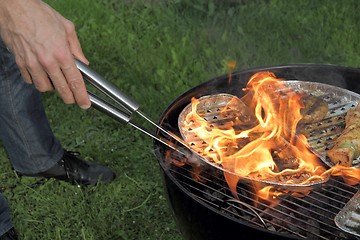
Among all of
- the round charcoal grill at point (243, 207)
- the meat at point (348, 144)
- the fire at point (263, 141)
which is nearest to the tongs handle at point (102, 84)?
the round charcoal grill at point (243, 207)

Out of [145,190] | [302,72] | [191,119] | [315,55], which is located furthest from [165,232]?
[315,55]

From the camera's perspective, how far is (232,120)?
272 centimetres

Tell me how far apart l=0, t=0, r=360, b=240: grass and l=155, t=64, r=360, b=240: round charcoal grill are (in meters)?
1.01

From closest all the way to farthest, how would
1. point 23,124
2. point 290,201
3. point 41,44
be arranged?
point 41,44 < point 290,201 < point 23,124

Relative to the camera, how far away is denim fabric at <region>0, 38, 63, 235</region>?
3260 millimetres

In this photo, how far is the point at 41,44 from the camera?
6.68 ft

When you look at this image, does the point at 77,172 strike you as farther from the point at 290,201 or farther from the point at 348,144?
the point at 348,144

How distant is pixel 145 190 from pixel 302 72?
4.51 ft

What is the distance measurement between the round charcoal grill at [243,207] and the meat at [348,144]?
0.08 meters

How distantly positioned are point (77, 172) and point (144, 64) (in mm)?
1434

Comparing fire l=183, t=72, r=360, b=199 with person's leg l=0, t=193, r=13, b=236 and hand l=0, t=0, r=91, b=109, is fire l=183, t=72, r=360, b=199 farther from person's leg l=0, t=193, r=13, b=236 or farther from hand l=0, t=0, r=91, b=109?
person's leg l=0, t=193, r=13, b=236

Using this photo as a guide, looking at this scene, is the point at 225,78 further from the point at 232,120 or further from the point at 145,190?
the point at 145,190

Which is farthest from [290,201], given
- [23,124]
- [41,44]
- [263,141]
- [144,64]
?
[144,64]

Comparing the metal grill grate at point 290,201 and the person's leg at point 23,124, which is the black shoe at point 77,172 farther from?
the metal grill grate at point 290,201
